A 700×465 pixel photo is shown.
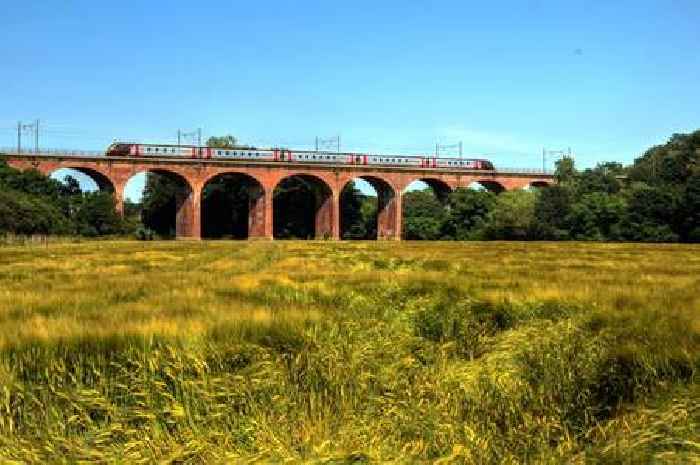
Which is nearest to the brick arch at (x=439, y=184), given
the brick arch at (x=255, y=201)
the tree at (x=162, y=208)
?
the brick arch at (x=255, y=201)

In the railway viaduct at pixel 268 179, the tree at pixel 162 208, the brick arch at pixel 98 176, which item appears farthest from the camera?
the tree at pixel 162 208

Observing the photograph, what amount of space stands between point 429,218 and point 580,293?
10408 centimetres

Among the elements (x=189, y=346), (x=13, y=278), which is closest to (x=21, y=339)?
(x=189, y=346)

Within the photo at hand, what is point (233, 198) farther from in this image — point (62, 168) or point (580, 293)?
point (580, 293)

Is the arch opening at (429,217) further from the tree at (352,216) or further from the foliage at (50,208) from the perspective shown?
the foliage at (50,208)

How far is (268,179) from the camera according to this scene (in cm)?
9312

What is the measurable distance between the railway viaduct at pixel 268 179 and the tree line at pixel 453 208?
268 cm

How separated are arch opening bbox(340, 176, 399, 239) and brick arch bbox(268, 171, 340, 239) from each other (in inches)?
233

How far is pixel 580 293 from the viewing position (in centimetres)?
1045

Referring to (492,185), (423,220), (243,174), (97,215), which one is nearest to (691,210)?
(492,185)

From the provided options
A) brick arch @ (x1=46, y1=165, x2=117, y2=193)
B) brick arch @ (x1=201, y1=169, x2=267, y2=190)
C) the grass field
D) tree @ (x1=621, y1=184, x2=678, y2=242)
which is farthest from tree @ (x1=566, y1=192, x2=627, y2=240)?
the grass field

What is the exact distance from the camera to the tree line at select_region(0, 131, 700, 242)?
7162cm

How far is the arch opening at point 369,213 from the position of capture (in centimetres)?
10238

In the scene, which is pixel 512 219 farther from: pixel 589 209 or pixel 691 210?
pixel 691 210
